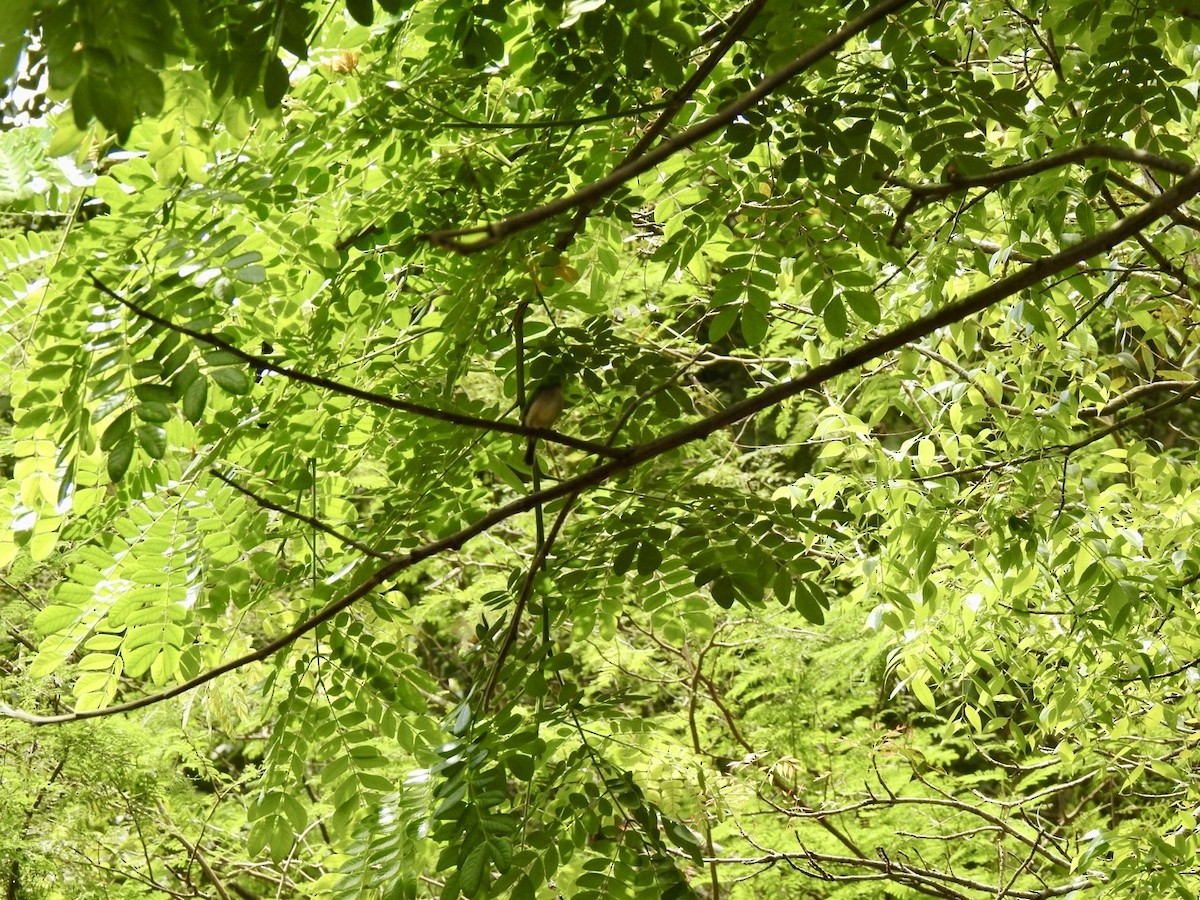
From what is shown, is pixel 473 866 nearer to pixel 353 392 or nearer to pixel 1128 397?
pixel 353 392

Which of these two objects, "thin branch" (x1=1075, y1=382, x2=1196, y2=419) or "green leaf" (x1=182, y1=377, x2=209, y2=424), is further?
"thin branch" (x1=1075, y1=382, x2=1196, y2=419)

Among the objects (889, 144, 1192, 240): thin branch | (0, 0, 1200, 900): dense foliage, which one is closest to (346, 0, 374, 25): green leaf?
(0, 0, 1200, 900): dense foliage

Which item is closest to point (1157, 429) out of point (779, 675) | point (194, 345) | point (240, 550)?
point (779, 675)

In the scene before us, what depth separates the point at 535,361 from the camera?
2.51 metres

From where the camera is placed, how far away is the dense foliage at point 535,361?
177cm

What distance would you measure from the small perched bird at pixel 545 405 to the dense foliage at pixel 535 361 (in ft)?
0.16

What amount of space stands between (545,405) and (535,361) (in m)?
0.37

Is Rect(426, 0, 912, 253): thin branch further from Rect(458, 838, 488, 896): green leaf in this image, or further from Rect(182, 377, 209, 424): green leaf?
Rect(458, 838, 488, 896): green leaf

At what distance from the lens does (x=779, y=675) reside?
5.21 metres

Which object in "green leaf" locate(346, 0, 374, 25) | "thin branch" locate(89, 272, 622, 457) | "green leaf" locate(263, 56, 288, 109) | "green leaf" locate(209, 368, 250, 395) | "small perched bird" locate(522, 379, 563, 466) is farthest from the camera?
"small perched bird" locate(522, 379, 563, 466)

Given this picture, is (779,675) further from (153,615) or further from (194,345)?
(194,345)

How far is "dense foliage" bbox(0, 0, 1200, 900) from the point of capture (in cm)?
177

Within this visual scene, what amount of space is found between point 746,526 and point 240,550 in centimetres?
127

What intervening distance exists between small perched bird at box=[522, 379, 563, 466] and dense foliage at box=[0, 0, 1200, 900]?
5 cm
